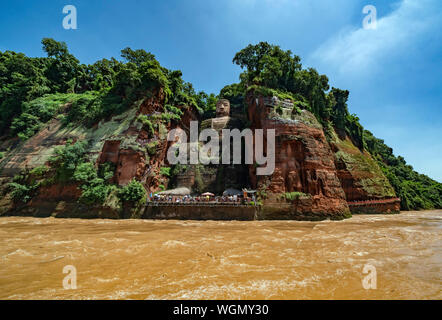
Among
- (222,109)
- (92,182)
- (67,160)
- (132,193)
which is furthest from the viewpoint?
(222,109)

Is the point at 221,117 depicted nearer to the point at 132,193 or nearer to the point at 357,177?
the point at 132,193

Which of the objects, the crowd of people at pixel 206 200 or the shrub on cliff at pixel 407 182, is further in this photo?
the shrub on cliff at pixel 407 182

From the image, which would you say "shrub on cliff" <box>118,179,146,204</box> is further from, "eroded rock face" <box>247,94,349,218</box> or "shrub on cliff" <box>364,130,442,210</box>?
"shrub on cliff" <box>364,130,442,210</box>

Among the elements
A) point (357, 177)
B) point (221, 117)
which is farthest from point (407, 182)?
point (221, 117)

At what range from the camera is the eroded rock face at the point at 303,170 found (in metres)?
19.7

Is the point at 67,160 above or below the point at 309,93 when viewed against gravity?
below

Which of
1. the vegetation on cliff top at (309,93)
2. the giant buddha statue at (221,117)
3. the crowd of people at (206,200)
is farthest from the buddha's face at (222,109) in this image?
the crowd of people at (206,200)

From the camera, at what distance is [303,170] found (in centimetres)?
2062

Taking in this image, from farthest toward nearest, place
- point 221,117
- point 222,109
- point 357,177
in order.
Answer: point 222,109 < point 221,117 < point 357,177

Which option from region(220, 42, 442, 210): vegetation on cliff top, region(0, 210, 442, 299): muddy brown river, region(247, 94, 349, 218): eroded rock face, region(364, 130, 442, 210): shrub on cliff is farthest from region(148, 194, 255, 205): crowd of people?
region(364, 130, 442, 210): shrub on cliff

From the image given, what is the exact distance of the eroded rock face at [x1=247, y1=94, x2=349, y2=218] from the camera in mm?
19672

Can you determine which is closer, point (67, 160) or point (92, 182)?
point (92, 182)
